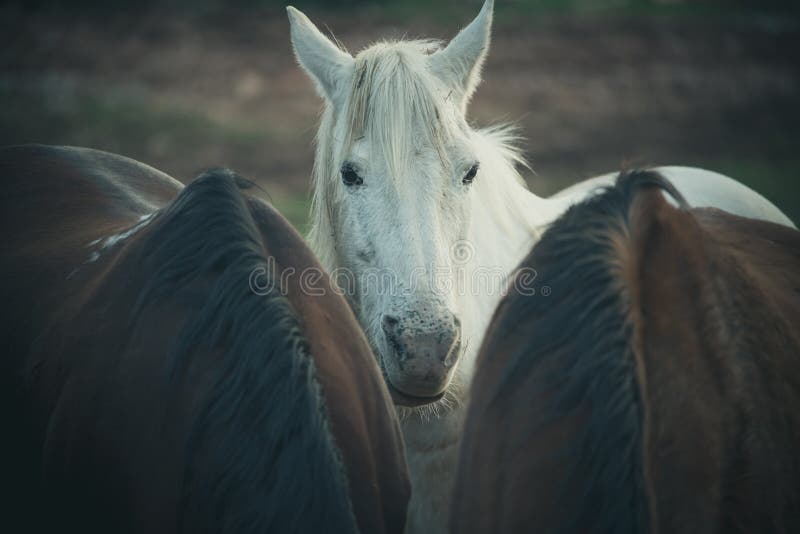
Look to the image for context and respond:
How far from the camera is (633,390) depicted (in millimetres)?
1838

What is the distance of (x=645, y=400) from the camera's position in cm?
183

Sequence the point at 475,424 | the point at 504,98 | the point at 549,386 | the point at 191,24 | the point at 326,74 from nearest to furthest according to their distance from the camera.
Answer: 1. the point at 549,386
2. the point at 475,424
3. the point at 326,74
4. the point at 504,98
5. the point at 191,24

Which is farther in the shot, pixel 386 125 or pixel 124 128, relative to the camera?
pixel 124 128

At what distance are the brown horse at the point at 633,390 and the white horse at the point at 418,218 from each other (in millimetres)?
745

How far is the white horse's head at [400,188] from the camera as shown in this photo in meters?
2.91

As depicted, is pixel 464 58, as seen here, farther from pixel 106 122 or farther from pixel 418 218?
pixel 106 122

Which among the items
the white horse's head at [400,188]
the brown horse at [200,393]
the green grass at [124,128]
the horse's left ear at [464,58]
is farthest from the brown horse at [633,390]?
the green grass at [124,128]

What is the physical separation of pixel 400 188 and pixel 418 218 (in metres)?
0.14

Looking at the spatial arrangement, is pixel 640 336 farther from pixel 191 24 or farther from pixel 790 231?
pixel 191 24

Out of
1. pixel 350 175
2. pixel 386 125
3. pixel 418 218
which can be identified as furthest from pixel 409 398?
pixel 386 125

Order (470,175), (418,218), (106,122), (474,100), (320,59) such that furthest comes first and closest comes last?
(474,100)
(106,122)
(320,59)
(470,175)
(418,218)

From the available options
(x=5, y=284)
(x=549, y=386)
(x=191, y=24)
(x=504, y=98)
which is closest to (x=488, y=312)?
(x=549, y=386)

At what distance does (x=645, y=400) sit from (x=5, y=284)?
102 inches

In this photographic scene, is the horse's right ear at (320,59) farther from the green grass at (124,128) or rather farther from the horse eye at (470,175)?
the green grass at (124,128)
